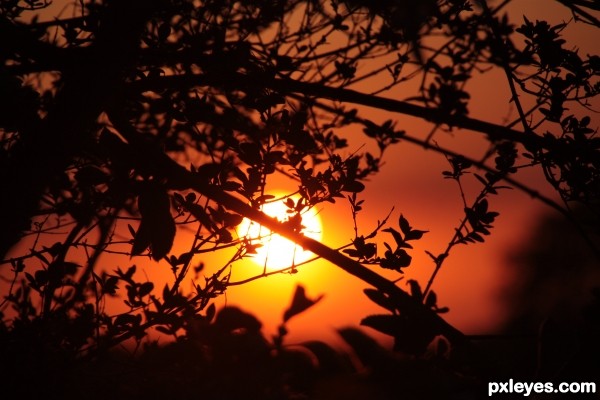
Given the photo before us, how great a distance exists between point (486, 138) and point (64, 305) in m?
3.23

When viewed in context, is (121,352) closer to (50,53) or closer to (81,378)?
(81,378)

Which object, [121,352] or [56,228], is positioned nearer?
[121,352]

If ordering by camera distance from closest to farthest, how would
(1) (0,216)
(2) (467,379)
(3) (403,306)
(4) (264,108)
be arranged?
(2) (467,379), (3) (403,306), (1) (0,216), (4) (264,108)

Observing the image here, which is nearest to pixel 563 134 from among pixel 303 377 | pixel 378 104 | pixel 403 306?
pixel 378 104

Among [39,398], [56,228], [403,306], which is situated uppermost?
[56,228]

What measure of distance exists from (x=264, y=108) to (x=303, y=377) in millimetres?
2142

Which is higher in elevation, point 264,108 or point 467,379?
point 264,108

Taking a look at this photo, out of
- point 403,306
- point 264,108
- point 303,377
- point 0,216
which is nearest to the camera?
point 303,377

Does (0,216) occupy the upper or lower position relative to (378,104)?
lower

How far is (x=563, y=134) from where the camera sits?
3.43m

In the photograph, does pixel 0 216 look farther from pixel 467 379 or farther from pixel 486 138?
pixel 486 138

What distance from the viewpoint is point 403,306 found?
2.38m

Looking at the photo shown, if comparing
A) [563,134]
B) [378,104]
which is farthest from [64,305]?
[563,134]

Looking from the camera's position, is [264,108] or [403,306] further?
[264,108]
